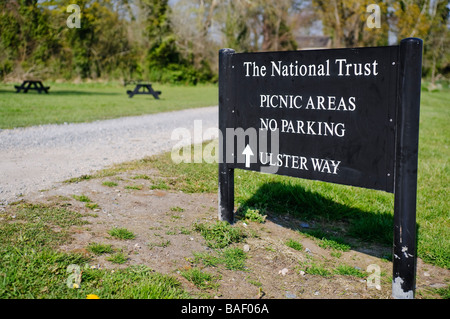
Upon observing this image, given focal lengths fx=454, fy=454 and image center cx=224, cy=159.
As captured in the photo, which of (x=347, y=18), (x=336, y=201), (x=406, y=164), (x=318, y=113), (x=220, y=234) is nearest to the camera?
(x=406, y=164)

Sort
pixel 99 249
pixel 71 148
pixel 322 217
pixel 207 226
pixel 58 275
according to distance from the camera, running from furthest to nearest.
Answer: pixel 71 148
pixel 322 217
pixel 207 226
pixel 99 249
pixel 58 275

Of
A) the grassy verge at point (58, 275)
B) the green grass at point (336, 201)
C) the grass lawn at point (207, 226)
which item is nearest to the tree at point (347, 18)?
the grass lawn at point (207, 226)

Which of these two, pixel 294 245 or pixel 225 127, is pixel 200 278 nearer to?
pixel 294 245

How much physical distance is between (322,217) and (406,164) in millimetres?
2013

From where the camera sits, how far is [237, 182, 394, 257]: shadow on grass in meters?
4.33

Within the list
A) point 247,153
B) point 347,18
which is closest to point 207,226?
point 247,153

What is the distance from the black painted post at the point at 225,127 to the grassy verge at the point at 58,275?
4.08 ft

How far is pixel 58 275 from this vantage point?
114 inches

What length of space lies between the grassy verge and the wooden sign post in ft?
4.49

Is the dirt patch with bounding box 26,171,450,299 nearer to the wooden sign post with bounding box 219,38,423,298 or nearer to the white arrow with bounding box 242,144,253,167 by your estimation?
the wooden sign post with bounding box 219,38,423,298

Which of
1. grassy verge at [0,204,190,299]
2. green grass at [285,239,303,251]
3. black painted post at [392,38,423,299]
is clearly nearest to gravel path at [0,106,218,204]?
grassy verge at [0,204,190,299]

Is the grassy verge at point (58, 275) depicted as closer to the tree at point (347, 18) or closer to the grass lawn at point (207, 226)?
the grass lawn at point (207, 226)
